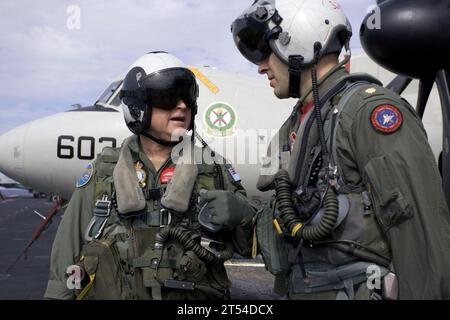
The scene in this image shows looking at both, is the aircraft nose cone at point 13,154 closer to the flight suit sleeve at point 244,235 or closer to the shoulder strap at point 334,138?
the flight suit sleeve at point 244,235

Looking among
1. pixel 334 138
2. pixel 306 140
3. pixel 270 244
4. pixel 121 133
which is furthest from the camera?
pixel 121 133

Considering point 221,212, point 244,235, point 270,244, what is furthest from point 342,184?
point 244,235

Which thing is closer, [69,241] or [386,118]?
[386,118]

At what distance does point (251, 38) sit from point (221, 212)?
3.32 feet

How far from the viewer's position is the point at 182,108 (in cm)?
265

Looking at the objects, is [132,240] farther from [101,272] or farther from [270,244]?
[270,244]

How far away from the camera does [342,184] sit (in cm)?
186

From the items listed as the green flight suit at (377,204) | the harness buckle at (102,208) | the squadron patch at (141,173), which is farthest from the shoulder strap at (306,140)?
the harness buckle at (102,208)

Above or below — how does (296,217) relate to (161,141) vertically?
below

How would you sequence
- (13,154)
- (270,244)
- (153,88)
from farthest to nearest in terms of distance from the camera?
1. (13,154)
2. (153,88)
3. (270,244)

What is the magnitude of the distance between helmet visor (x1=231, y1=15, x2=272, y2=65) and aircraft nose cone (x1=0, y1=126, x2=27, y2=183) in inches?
225

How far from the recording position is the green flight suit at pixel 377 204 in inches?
62.8
